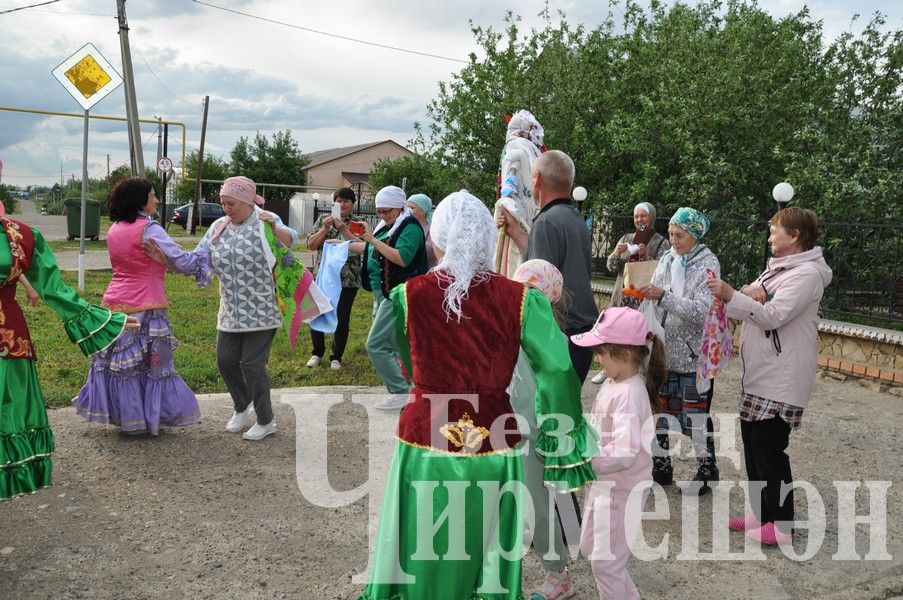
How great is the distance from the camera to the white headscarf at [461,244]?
8.99 ft

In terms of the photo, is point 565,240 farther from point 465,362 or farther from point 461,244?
point 465,362

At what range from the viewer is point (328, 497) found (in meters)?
4.64

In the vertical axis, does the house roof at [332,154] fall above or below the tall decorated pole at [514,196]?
above

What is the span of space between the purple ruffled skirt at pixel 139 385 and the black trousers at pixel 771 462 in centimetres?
377

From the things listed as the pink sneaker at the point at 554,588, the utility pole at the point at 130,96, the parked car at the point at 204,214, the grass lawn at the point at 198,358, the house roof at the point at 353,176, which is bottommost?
the pink sneaker at the point at 554,588

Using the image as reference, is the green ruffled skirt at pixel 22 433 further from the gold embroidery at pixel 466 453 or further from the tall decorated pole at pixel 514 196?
the tall decorated pole at pixel 514 196

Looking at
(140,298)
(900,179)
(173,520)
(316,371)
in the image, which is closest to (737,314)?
(173,520)

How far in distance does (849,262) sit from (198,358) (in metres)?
7.90

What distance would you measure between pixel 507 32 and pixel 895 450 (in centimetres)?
1196

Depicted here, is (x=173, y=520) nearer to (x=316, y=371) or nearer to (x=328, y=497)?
(x=328, y=497)

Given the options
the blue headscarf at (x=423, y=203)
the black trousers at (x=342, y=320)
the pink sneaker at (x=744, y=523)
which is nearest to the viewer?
the pink sneaker at (x=744, y=523)

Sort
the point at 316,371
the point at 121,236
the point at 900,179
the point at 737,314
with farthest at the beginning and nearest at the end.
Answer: the point at 900,179 < the point at 316,371 < the point at 121,236 < the point at 737,314

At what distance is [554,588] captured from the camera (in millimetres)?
3502

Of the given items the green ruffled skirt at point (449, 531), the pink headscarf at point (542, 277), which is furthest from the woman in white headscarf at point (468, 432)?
the pink headscarf at point (542, 277)
